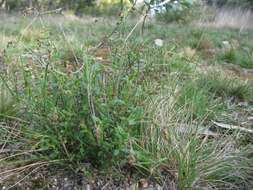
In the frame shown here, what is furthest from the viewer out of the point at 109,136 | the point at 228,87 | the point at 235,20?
the point at 235,20

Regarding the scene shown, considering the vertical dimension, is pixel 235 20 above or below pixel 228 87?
below

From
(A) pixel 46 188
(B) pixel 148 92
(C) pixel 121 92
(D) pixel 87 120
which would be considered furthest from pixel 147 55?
(A) pixel 46 188

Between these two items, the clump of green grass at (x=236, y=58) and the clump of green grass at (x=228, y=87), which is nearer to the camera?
the clump of green grass at (x=228, y=87)

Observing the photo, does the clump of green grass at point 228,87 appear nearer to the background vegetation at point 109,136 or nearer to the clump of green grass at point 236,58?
the background vegetation at point 109,136

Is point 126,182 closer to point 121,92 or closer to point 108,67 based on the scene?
point 121,92

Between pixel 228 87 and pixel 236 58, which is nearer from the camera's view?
pixel 228 87

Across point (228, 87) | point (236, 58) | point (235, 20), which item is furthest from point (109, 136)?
point (235, 20)

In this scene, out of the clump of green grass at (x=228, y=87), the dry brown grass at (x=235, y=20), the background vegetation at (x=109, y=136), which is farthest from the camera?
the dry brown grass at (x=235, y=20)

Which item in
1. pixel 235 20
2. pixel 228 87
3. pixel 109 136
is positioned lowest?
pixel 235 20

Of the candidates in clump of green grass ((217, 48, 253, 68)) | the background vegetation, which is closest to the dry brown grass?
clump of green grass ((217, 48, 253, 68))

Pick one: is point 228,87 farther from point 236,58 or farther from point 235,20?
point 235,20

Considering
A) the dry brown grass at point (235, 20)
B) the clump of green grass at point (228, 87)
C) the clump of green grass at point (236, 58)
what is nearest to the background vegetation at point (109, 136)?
the clump of green grass at point (228, 87)

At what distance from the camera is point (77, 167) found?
156 centimetres

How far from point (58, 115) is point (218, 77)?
1.81 meters
